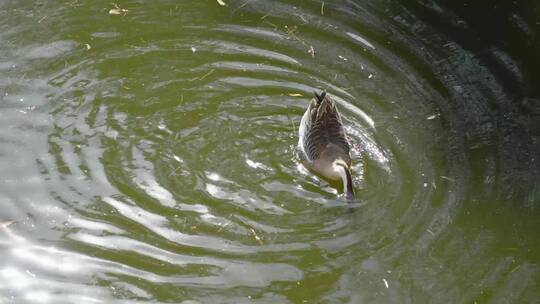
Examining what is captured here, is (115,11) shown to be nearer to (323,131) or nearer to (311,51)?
(311,51)

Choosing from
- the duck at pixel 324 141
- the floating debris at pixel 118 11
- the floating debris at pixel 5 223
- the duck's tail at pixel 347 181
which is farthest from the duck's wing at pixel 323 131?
the floating debris at pixel 118 11

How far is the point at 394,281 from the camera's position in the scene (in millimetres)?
5570

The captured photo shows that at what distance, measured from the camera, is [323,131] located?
6480mm

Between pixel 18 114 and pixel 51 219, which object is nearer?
pixel 51 219

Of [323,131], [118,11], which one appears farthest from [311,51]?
[118,11]

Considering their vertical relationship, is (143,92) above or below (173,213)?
above

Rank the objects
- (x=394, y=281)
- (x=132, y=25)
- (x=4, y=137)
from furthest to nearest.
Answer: (x=132, y=25), (x=4, y=137), (x=394, y=281)

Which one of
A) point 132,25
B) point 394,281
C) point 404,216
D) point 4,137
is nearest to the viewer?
point 394,281

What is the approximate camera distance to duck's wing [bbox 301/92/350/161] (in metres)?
6.46

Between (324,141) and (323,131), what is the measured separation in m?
0.09

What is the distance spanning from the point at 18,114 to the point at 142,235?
1.88 m

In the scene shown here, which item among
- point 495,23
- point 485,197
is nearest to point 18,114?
point 485,197

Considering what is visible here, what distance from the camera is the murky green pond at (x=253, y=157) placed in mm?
5555

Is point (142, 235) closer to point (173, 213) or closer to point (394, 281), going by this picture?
point (173, 213)
